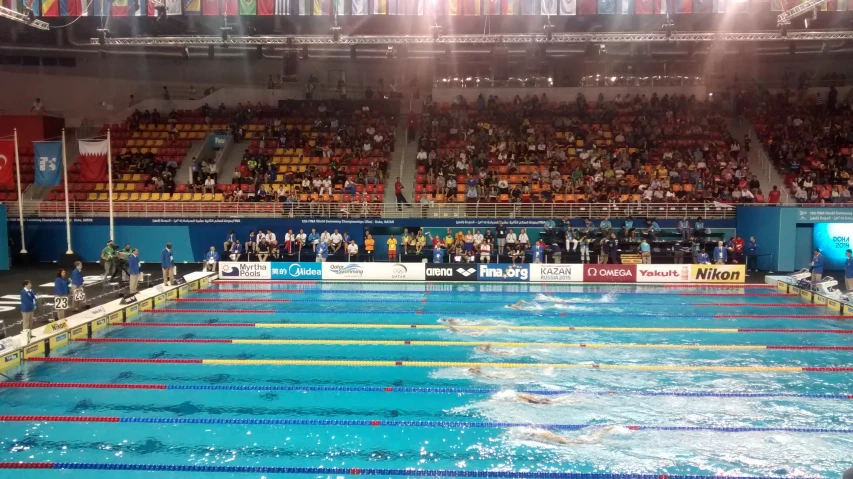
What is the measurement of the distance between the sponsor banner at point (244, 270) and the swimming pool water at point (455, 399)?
4.65 meters

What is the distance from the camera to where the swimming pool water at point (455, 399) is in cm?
703

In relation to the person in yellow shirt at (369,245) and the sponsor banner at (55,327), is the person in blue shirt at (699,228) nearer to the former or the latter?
the person in yellow shirt at (369,245)

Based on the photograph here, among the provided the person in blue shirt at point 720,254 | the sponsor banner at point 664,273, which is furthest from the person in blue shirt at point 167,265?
the person in blue shirt at point 720,254

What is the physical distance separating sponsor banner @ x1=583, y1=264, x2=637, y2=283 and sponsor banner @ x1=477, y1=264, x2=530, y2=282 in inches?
70.2

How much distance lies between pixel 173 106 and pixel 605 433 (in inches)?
1032

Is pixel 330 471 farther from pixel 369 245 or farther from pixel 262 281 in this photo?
pixel 369 245

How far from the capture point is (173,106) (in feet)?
93.3

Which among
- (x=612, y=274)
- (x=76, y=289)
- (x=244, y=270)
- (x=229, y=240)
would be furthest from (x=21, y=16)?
(x=612, y=274)

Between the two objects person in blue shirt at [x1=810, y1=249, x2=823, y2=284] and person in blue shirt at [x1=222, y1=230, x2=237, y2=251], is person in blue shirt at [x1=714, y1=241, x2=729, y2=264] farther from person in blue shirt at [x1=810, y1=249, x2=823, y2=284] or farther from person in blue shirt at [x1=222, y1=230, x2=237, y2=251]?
person in blue shirt at [x1=222, y1=230, x2=237, y2=251]

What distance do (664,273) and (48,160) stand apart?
18.3 metres

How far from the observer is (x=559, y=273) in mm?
18891

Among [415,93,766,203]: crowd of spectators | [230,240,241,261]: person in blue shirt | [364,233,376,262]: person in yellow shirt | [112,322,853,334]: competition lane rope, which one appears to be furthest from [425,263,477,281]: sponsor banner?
[230,240,241,261]: person in blue shirt

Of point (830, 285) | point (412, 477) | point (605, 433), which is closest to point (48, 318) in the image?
point (412, 477)

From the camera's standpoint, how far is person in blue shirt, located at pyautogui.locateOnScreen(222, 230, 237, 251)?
67.1 ft
